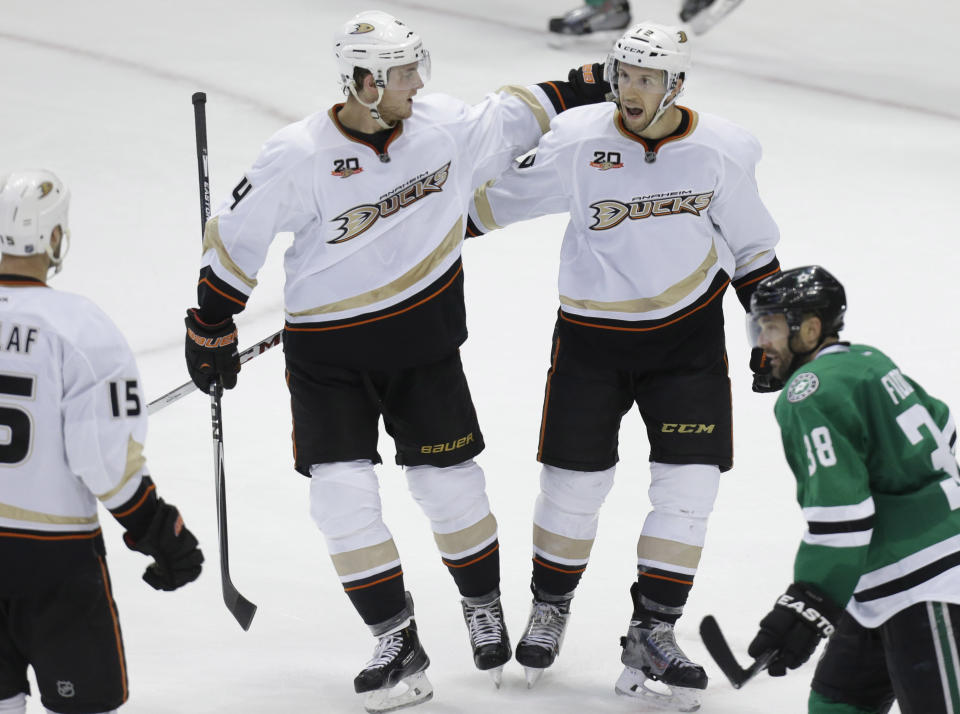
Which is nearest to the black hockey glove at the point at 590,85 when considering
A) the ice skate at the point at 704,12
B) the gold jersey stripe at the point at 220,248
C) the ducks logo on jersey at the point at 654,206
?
the ducks logo on jersey at the point at 654,206

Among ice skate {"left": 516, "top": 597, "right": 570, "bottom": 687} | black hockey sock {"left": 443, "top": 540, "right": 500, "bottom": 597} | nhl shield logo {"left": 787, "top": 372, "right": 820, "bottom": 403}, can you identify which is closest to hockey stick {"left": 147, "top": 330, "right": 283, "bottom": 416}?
black hockey sock {"left": 443, "top": 540, "right": 500, "bottom": 597}

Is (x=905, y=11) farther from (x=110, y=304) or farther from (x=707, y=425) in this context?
(x=707, y=425)

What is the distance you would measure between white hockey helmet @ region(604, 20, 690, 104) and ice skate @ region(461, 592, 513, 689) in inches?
46.1

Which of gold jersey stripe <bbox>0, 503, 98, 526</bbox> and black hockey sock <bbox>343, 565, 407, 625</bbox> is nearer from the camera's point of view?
gold jersey stripe <bbox>0, 503, 98, 526</bbox>

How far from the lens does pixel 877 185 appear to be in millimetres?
6391

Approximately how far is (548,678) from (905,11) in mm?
6979

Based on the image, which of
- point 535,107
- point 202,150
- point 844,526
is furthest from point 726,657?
point 202,150

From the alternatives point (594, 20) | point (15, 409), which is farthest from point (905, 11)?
point (15, 409)

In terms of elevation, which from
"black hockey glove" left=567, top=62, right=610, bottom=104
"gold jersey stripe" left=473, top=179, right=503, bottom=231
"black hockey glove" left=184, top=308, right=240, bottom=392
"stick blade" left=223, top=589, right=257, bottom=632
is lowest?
"stick blade" left=223, top=589, right=257, bottom=632

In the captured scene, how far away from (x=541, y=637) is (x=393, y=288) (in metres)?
0.86

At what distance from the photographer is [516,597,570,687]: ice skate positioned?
3188mm

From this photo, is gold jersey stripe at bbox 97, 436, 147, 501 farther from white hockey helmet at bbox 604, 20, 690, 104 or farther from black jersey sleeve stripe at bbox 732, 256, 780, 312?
black jersey sleeve stripe at bbox 732, 256, 780, 312

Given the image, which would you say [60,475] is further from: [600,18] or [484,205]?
[600,18]

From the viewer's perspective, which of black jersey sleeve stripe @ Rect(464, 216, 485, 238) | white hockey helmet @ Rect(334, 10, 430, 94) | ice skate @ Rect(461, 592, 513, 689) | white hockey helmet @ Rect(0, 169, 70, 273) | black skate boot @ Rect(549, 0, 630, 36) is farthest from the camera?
black skate boot @ Rect(549, 0, 630, 36)
